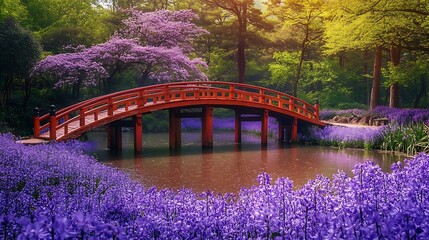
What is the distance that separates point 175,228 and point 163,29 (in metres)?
25.2

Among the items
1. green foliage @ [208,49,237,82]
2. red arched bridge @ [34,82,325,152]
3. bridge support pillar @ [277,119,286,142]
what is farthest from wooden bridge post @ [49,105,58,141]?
green foliage @ [208,49,237,82]

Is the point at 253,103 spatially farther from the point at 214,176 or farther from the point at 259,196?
the point at 259,196

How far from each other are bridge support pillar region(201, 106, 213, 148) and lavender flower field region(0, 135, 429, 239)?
12.1 m

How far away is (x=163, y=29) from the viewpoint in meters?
28.0

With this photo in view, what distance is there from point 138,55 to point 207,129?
8948mm

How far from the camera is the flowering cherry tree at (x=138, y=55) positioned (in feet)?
79.6

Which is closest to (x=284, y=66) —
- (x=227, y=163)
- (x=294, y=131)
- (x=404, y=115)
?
(x=294, y=131)

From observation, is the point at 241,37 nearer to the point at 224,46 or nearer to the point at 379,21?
the point at 224,46

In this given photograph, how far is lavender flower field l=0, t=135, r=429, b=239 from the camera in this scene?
136 inches

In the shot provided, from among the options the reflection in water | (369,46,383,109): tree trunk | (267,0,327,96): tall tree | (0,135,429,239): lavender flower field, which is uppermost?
(267,0,327,96): tall tree

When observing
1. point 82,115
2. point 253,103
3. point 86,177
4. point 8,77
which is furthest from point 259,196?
point 8,77

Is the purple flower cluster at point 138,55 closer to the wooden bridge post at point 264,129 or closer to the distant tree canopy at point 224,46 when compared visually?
the distant tree canopy at point 224,46

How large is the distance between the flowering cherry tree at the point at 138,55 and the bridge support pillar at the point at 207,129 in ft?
24.0

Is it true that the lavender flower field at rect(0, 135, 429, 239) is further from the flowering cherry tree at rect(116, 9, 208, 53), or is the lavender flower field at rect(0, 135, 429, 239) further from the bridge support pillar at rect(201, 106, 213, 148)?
the flowering cherry tree at rect(116, 9, 208, 53)
